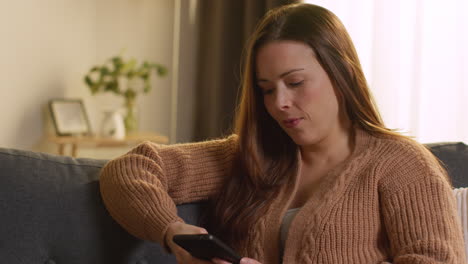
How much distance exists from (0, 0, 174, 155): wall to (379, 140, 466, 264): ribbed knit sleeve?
8.24ft

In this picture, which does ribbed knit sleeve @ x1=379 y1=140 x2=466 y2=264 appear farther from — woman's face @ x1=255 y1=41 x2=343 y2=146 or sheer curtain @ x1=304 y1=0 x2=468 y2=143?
sheer curtain @ x1=304 y1=0 x2=468 y2=143

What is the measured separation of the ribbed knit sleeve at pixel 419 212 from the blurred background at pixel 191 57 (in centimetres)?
135

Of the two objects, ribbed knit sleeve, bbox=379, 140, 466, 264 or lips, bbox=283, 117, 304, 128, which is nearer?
ribbed knit sleeve, bbox=379, 140, 466, 264

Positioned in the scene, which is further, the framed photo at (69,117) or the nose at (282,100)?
the framed photo at (69,117)

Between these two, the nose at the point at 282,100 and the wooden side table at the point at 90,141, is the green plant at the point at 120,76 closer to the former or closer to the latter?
the wooden side table at the point at 90,141

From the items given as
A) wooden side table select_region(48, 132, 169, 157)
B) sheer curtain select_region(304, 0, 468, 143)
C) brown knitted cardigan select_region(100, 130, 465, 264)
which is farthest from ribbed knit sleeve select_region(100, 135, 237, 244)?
wooden side table select_region(48, 132, 169, 157)

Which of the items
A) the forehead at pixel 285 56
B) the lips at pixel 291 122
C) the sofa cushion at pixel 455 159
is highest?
the forehead at pixel 285 56

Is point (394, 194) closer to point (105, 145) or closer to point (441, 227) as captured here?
point (441, 227)

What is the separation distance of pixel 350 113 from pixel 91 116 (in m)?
2.88

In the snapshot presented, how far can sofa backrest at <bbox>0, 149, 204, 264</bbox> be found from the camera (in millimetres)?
1361

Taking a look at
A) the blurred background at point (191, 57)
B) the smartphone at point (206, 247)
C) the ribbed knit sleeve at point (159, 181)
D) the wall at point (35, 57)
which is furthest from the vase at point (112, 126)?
the smartphone at point (206, 247)

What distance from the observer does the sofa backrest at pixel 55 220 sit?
4.47ft

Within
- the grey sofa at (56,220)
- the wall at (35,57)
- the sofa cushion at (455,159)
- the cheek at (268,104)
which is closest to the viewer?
the grey sofa at (56,220)

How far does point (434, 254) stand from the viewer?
4.07 ft
